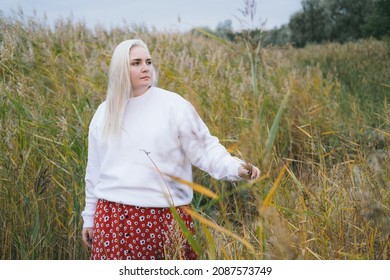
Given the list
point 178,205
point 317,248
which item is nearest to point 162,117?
point 178,205

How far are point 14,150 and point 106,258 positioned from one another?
0.79m

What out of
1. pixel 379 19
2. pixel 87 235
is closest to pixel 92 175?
pixel 87 235

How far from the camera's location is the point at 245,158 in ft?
3.95

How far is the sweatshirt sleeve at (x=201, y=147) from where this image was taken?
1838 mm

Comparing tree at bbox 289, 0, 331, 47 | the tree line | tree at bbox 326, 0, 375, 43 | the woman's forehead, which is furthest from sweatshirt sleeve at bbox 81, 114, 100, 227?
tree at bbox 289, 0, 331, 47

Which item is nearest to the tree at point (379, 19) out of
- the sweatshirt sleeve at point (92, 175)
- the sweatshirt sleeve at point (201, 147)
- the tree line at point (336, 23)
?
the tree line at point (336, 23)

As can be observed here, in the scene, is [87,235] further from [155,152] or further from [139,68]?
[139,68]

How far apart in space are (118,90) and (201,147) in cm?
37

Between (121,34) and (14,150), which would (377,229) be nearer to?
(14,150)

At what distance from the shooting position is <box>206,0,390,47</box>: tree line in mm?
5188

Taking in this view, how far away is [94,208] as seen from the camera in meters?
2.09

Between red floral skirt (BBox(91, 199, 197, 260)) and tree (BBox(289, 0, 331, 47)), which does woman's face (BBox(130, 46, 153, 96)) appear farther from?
tree (BBox(289, 0, 331, 47))

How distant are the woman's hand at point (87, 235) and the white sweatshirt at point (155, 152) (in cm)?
19

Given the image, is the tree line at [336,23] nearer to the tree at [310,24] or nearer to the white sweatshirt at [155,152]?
the tree at [310,24]
